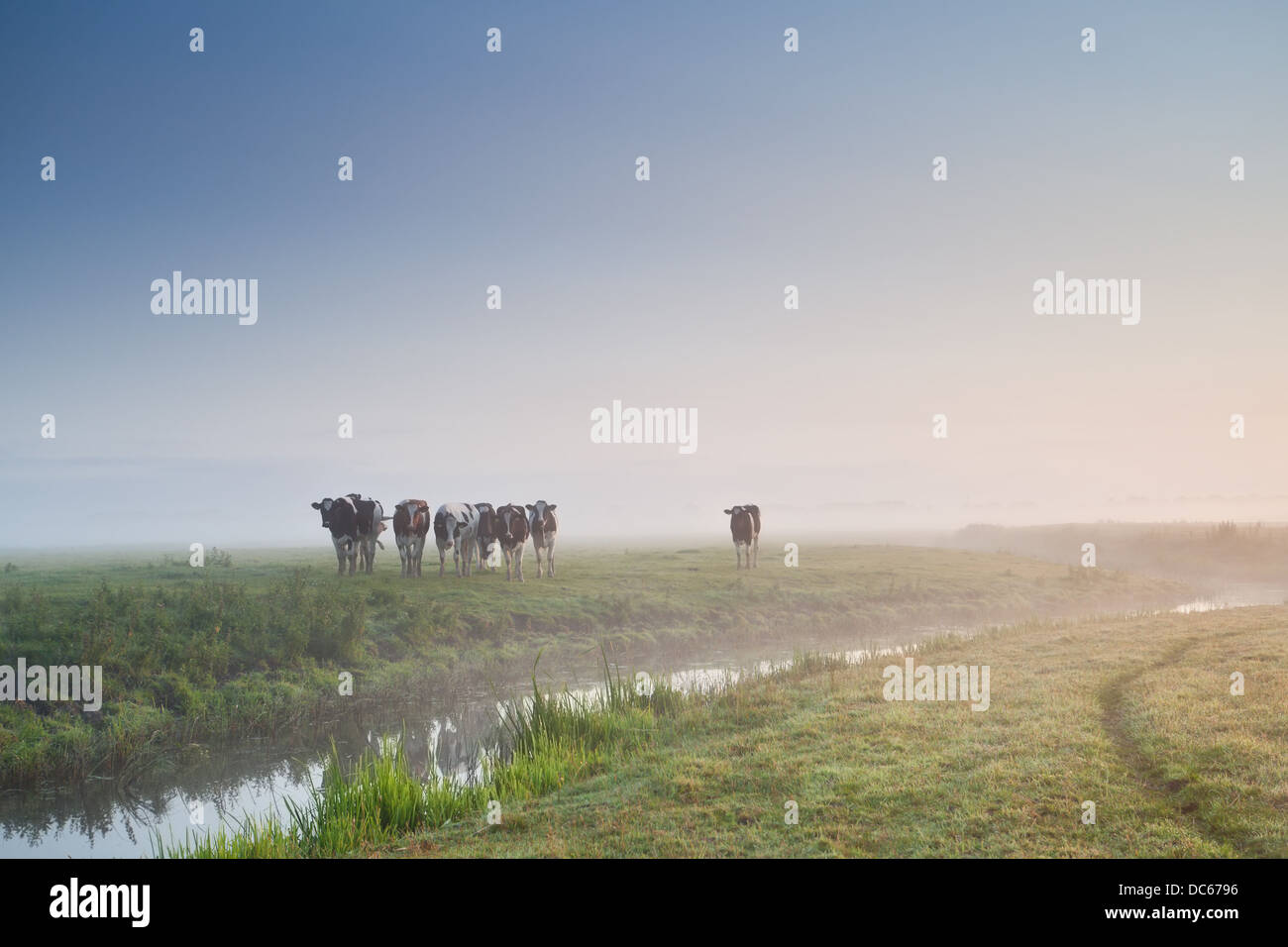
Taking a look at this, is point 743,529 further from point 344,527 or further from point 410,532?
point 344,527

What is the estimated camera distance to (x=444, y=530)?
30.6 meters

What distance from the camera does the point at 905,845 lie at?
25.9 feet

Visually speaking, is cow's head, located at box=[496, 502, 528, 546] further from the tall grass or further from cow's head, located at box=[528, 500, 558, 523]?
the tall grass

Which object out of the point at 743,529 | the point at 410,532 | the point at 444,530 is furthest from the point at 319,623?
the point at 743,529

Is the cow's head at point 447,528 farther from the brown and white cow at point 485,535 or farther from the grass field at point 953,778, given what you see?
the grass field at point 953,778

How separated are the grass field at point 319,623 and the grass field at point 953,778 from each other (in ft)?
30.3

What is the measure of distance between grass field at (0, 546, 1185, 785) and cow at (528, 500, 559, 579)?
69.8 inches

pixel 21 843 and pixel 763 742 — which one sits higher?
pixel 763 742

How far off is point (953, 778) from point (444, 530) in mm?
24076

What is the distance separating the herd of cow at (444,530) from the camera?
29.2 metres

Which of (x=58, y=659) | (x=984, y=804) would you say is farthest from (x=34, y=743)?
(x=984, y=804)

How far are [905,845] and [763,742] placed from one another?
3.96m

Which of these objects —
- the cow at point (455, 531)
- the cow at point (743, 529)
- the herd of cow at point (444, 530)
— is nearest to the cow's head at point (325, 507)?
the herd of cow at point (444, 530)
